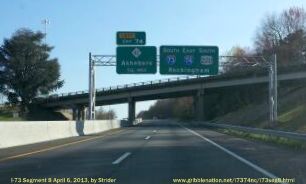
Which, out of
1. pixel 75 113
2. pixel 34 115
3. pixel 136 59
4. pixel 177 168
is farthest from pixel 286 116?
pixel 75 113

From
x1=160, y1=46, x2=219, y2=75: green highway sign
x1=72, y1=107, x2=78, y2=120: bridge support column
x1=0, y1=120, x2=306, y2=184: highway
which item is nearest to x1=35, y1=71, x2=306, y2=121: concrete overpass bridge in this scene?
x1=72, y1=107, x2=78, y2=120: bridge support column

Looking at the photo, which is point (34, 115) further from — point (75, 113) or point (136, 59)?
point (136, 59)

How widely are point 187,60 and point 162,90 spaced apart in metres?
47.2

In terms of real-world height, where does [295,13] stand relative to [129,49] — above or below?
above

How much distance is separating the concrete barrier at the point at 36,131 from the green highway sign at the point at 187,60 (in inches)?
307

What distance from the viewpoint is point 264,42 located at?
106m

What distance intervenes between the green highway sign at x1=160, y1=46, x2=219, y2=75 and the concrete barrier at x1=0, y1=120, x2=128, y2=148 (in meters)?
7.81

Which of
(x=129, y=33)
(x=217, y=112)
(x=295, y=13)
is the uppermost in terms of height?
(x=295, y=13)

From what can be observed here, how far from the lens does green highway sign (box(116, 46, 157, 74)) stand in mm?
47406

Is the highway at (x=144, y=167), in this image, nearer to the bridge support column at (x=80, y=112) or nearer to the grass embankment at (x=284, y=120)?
the grass embankment at (x=284, y=120)

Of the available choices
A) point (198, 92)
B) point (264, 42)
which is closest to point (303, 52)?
point (264, 42)

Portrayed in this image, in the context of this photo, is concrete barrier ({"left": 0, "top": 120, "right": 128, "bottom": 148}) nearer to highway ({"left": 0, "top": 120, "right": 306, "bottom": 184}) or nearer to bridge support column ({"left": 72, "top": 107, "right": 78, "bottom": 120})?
highway ({"left": 0, "top": 120, "right": 306, "bottom": 184})

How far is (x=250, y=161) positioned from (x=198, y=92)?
7490 cm

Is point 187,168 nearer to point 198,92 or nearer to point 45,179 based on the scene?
point 45,179
